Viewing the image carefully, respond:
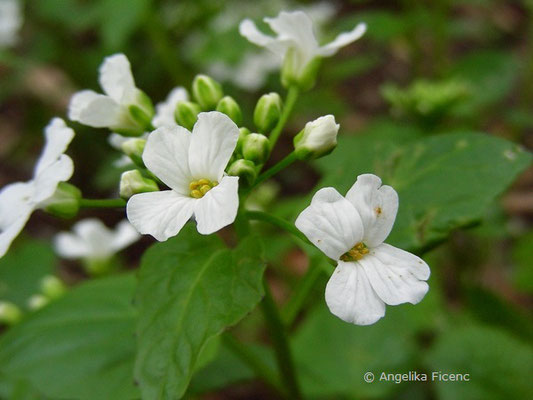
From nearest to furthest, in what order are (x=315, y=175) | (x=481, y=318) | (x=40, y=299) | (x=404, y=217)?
(x=404, y=217) < (x=40, y=299) < (x=481, y=318) < (x=315, y=175)

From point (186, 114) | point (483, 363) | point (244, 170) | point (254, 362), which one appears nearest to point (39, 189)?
point (186, 114)

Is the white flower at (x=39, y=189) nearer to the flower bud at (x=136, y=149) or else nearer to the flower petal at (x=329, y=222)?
the flower bud at (x=136, y=149)

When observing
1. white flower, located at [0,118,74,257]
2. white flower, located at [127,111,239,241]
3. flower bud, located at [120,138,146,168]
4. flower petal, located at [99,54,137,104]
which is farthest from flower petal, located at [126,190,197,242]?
flower petal, located at [99,54,137,104]

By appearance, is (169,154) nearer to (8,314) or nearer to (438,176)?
(438,176)

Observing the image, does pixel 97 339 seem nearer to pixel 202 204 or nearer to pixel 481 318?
pixel 202 204

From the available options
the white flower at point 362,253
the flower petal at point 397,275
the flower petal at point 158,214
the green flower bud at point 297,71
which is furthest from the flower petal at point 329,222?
the green flower bud at point 297,71

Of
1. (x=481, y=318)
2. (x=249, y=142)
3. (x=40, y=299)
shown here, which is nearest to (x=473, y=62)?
(x=481, y=318)

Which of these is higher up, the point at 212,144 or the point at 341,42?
the point at 212,144
